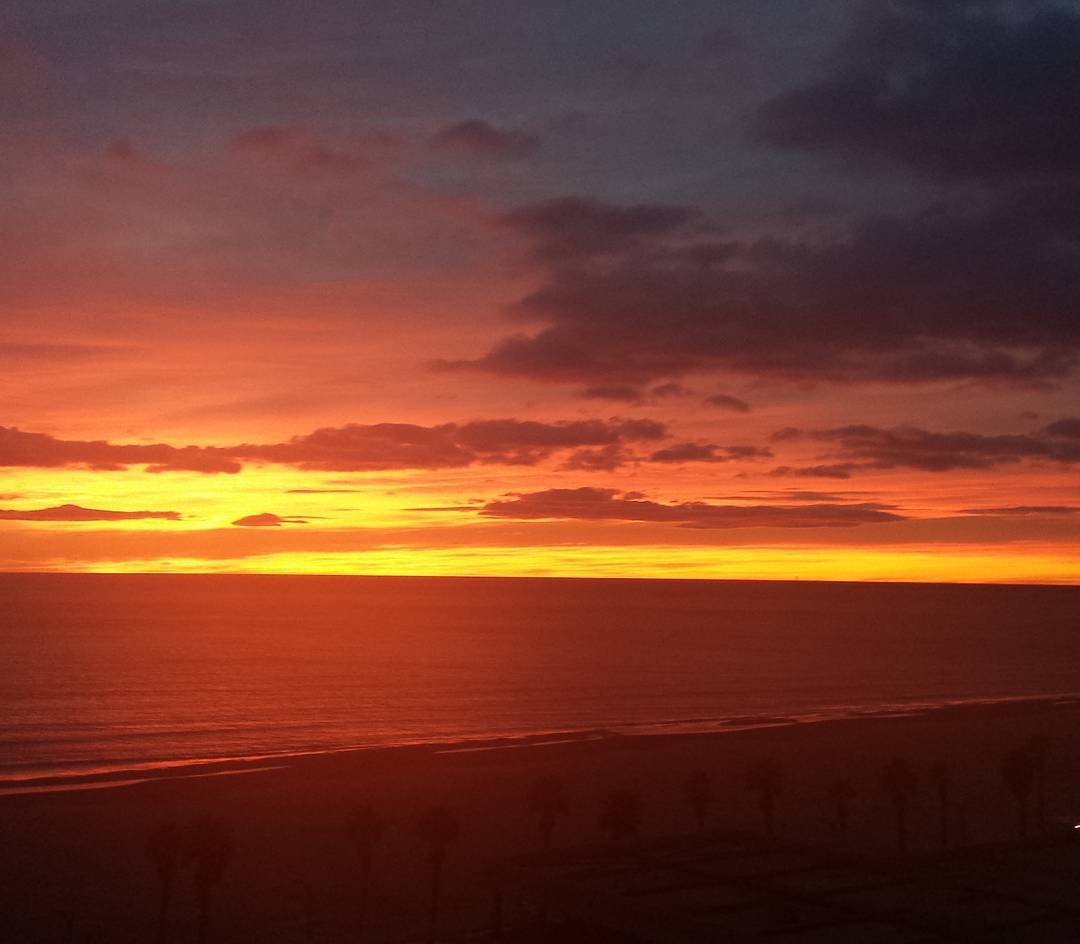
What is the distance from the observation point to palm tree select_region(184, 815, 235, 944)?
35.2 m

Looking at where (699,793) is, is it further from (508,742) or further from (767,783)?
(508,742)

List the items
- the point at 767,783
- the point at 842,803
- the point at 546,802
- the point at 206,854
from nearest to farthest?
1. the point at 206,854
2. the point at 546,802
3. the point at 767,783
4. the point at 842,803

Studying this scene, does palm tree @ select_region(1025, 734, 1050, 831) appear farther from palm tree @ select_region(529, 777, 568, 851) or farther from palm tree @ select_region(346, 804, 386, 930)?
palm tree @ select_region(346, 804, 386, 930)

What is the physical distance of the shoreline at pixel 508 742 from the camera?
214ft

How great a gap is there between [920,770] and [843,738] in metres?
14.8

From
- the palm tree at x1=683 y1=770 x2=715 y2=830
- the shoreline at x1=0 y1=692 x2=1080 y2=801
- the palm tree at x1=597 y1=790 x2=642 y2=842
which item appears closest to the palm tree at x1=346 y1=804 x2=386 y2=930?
the palm tree at x1=597 y1=790 x2=642 y2=842

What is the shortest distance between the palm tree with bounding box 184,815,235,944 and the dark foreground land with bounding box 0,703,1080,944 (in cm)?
8

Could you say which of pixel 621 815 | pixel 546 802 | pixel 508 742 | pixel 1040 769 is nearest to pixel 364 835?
pixel 546 802

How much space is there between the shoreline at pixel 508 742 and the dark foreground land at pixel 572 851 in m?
1.64

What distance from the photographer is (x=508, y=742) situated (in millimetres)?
82938

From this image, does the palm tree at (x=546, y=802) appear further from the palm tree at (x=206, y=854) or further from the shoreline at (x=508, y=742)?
the shoreline at (x=508, y=742)

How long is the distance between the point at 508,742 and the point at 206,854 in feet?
161

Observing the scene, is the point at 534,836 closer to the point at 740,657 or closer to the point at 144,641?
the point at 740,657

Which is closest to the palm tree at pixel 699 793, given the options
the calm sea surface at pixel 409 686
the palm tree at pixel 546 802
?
the palm tree at pixel 546 802
